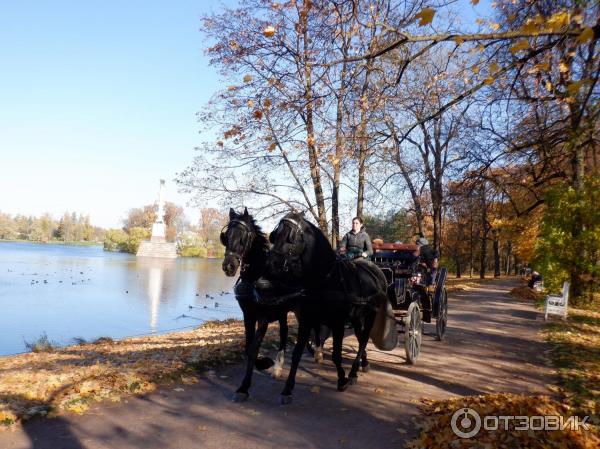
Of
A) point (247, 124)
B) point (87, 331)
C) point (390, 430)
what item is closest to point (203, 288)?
point (87, 331)

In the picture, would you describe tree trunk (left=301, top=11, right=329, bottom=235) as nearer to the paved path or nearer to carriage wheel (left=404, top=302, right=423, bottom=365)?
carriage wheel (left=404, top=302, right=423, bottom=365)

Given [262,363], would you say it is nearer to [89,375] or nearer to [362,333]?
[362,333]

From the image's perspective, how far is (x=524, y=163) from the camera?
17.4m

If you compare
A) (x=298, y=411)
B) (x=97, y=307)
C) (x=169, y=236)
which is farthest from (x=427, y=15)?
(x=169, y=236)

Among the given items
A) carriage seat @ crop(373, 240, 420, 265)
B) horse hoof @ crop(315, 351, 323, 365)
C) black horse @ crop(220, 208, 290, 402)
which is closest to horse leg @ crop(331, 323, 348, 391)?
black horse @ crop(220, 208, 290, 402)

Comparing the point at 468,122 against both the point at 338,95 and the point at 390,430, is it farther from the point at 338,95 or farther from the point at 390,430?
the point at 390,430

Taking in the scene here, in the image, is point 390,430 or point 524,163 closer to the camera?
point 390,430

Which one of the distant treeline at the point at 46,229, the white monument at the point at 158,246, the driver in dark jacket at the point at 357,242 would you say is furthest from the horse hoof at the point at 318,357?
the distant treeline at the point at 46,229

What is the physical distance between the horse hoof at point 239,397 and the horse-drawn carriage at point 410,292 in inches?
105

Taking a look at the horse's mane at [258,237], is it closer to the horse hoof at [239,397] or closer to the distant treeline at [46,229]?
the horse hoof at [239,397]

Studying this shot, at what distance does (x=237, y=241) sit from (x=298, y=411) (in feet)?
6.94

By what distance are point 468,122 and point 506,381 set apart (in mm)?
7391

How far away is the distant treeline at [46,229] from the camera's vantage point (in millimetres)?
137125

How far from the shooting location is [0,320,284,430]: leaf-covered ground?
5160 millimetres
